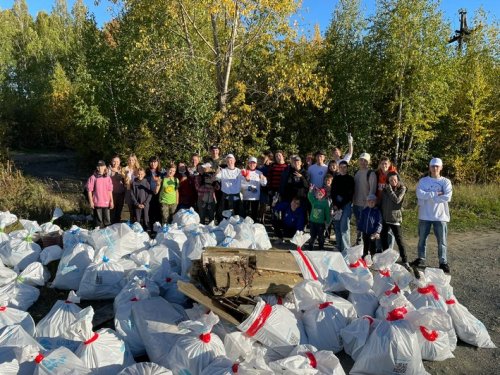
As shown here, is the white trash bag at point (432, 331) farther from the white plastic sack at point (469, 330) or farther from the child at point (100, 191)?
the child at point (100, 191)

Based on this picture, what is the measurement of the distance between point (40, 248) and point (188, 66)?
6200 millimetres

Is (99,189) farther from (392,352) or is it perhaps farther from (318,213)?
(392,352)

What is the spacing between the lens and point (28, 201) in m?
8.83

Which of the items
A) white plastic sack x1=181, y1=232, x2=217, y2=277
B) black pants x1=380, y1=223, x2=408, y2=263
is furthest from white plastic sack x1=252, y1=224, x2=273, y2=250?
black pants x1=380, y1=223, x2=408, y2=263

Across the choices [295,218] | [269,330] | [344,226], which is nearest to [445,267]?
[344,226]

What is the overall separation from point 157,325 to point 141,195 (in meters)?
3.76

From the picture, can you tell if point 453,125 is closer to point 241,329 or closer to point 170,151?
point 170,151

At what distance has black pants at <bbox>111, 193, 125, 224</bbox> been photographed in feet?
24.6

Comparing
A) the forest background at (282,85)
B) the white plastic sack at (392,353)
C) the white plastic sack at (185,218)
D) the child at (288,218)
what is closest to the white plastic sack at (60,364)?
the white plastic sack at (392,353)

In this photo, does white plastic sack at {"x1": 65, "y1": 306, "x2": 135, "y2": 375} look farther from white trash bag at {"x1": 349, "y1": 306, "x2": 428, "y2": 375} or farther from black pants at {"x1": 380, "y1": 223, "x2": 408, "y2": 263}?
black pants at {"x1": 380, "y1": 223, "x2": 408, "y2": 263}

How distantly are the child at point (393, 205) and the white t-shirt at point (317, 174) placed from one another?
53.3 inches

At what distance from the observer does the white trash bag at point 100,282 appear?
4.82 meters

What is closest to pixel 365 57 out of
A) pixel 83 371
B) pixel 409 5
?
pixel 409 5

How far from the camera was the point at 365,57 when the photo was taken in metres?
13.1
